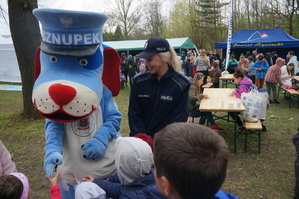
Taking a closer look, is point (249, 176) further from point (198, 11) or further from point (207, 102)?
point (198, 11)

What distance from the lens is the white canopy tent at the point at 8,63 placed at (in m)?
14.8

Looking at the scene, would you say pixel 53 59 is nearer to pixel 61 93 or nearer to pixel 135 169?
pixel 61 93

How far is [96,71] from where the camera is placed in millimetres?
2117

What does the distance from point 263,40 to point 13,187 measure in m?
17.7

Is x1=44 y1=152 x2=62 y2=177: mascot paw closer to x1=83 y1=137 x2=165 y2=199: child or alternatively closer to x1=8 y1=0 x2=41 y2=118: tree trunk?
x1=83 y1=137 x2=165 y2=199: child

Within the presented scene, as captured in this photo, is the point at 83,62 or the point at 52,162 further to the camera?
the point at 83,62

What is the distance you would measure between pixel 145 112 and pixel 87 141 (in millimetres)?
656

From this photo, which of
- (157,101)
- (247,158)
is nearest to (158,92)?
(157,101)

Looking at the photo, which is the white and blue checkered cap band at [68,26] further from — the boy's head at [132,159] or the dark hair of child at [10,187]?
the dark hair of child at [10,187]

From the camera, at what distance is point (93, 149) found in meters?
1.97

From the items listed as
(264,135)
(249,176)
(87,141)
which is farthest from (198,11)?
(87,141)

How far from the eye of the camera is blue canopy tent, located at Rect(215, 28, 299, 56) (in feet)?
52.1

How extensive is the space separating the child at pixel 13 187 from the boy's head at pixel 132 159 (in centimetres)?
70

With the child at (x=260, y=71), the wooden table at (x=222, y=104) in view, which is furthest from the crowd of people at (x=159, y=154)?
the child at (x=260, y=71)
